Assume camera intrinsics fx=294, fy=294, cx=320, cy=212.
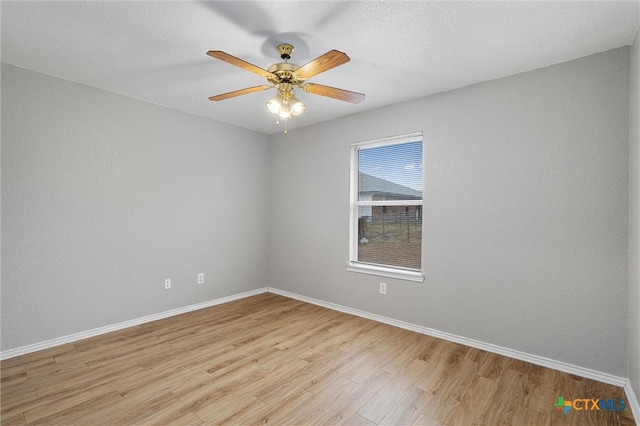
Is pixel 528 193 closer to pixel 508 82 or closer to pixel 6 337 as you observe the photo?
pixel 508 82

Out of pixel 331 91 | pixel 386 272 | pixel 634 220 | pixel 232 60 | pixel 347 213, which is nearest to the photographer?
pixel 232 60

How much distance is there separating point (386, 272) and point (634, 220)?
6.69 ft

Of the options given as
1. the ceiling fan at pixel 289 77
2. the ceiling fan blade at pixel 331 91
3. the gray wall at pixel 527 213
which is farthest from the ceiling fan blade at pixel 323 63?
the gray wall at pixel 527 213

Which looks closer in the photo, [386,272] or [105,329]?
[105,329]

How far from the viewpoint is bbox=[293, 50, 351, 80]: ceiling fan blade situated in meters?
1.70

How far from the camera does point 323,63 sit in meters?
1.82

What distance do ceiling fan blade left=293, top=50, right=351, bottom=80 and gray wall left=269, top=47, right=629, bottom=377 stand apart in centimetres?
160

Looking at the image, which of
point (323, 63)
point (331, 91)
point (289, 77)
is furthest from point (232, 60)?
point (331, 91)

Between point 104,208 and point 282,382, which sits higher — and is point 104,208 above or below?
above

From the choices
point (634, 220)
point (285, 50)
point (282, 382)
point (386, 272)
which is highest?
point (285, 50)

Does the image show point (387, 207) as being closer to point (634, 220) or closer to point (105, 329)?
point (634, 220)

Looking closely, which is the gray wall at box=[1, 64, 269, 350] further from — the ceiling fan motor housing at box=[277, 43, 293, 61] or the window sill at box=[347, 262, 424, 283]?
the ceiling fan motor housing at box=[277, 43, 293, 61]

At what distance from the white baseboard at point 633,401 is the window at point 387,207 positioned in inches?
62.1

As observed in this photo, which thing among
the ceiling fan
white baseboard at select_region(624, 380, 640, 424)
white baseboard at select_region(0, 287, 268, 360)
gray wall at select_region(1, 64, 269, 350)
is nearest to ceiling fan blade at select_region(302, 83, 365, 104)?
the ceiling fan
